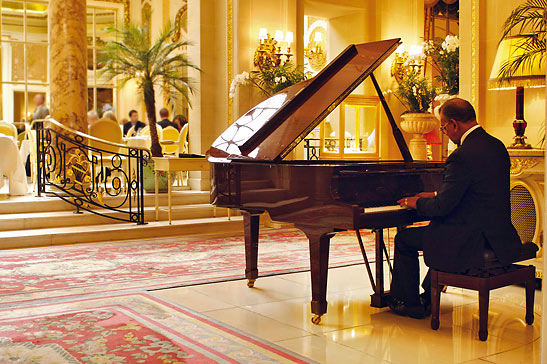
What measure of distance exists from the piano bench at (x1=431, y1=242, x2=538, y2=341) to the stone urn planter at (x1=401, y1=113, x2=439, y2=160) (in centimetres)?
460

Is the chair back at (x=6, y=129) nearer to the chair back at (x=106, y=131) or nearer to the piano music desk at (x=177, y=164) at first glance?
the chair back at (x=106, y=131)

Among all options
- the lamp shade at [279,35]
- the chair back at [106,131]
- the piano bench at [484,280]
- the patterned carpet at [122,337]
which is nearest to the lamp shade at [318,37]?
the lamp shade at [279,35]

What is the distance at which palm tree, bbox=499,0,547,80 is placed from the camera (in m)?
5.11

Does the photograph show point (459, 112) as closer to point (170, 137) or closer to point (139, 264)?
point (139, 264)

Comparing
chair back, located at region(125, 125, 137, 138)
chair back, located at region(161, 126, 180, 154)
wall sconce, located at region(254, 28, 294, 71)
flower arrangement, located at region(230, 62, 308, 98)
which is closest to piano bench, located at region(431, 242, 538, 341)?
flower arrangement, located at region(230, 62, 308, 98)

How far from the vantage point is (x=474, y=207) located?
3713 mm

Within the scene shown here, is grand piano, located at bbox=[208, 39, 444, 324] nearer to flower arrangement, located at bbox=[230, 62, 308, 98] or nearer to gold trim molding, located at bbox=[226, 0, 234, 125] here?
flower arrangement, located at bbox=[230, 62, 308, 98]

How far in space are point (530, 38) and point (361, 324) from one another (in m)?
2.78

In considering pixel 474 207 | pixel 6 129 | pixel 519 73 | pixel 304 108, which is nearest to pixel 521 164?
pixel 519 73

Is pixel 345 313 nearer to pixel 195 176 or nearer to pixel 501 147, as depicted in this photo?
pixel 501 147

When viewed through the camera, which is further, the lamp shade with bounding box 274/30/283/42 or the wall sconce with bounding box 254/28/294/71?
the lamp shade with bounding box 274/30/283/42

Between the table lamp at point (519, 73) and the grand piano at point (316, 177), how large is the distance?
3.12ft

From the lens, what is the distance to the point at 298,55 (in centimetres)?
1028

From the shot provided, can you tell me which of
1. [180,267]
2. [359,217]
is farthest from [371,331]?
[180,267]
